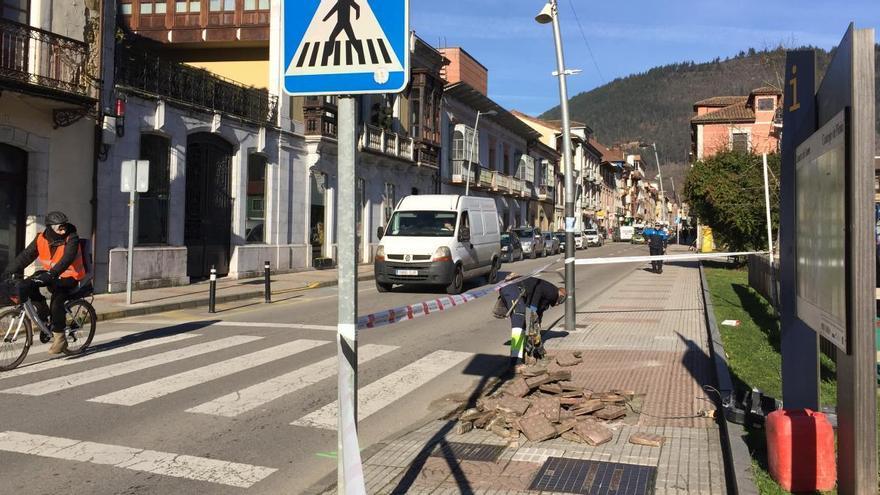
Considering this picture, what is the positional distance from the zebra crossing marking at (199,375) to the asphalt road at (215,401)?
2 cm

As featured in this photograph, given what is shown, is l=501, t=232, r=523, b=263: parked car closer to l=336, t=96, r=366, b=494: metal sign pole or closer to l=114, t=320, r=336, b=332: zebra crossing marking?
l=114, t=320, r=336, b=332: zebra crossing marking

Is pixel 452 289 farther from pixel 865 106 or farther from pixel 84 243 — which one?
pixel 865 106

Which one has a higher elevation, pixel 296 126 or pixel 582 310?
pixel 296 126

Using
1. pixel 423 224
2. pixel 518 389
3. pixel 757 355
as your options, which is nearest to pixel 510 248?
pixel 423 224

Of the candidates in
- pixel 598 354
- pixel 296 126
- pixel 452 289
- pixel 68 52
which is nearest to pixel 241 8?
pixel 296 126

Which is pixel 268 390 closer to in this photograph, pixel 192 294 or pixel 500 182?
pixel 192 294

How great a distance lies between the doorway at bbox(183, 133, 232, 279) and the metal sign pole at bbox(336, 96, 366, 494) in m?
18.1

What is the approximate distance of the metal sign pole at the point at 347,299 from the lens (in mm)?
3111

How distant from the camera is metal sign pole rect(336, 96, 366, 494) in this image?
3111 mm

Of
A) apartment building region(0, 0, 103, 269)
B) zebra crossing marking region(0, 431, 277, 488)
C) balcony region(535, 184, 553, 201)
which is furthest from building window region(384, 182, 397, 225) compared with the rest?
balcony region(535, 184, 553, 201)

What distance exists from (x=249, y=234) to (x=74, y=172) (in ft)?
24.1

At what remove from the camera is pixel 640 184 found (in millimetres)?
144125

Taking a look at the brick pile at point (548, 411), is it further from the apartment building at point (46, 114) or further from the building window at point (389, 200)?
the building window at point (389, 200)

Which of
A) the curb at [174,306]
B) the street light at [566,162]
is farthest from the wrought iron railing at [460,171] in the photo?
the street light at [566,162]
